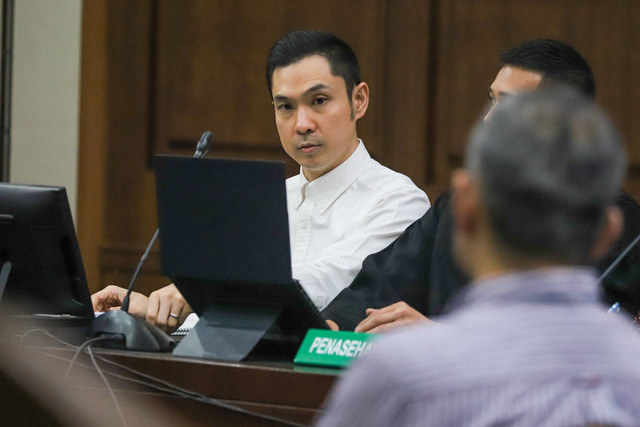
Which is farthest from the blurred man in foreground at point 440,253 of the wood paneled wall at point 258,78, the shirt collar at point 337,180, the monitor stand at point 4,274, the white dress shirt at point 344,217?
the wood paneled wall at point 258,78

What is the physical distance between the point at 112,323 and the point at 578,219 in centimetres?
132

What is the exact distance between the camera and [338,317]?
2311mm

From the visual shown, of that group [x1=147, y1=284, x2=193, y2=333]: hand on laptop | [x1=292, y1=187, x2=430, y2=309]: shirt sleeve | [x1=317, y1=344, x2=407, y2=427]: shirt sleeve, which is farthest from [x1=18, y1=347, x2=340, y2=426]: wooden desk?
[x1=317, y1=344, x2=407, y2=427]: shirt sleeve

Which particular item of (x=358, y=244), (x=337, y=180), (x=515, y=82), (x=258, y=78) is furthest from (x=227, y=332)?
(x=258, y=78)

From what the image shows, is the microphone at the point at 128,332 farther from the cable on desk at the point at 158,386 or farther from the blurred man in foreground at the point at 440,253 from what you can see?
the blurred man in foreground at the point at 440,253

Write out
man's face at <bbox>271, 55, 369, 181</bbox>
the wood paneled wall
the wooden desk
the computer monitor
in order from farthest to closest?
the wood paneled wall → man's face at <bbox>271, 55, 369, 181</bbox> → the computer monitor → the wooden desk

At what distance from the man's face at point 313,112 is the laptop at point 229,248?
34.1 inches

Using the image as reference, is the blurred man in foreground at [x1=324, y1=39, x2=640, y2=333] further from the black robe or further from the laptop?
the laptop

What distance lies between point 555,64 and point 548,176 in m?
1.59

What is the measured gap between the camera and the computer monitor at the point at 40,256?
204 centimetres

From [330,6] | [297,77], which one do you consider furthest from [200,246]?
[330,6]

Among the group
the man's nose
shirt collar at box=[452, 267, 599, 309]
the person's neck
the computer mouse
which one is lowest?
the computer mouse

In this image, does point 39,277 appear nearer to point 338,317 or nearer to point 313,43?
point 338,317

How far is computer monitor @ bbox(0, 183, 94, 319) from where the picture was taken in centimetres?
204
